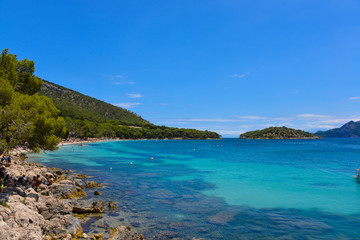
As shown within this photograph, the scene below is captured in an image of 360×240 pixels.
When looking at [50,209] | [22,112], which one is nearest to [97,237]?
[50,209]

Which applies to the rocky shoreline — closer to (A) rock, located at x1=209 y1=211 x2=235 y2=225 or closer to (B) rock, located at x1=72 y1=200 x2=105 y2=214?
(B) rock, located at x1=72 y1=200 x2=105 y2=214

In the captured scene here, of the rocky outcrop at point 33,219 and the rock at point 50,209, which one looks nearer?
the rocky outcrop at point 33,219

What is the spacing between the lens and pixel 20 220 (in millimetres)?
12250

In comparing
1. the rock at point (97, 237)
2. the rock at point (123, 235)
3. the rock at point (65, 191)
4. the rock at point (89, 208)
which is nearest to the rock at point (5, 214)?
the rock at point (97, 237)

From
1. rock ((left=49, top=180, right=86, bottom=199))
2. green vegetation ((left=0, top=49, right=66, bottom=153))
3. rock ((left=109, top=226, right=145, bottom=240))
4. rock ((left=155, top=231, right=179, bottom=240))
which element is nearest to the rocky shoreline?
rock ((left=109, top=226, right=145, bottom=240))

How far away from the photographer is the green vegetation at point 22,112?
17.2m

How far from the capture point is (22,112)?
713 inches

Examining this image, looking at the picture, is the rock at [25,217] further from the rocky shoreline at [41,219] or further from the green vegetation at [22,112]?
the green vegetation at [22,112]

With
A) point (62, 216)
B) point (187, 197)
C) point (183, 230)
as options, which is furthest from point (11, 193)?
point (187, 197)

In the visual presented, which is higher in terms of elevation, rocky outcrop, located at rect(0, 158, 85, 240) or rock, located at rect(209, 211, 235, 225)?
rocky outcrop, located at rect(0, 158, 85, 240)

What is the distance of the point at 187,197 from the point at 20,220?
1463 centimetres

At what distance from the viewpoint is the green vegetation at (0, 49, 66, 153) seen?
17219 mm

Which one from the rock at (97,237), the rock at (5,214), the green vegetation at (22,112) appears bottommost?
the rock at (97,237)

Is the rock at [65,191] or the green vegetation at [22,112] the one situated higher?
the green vegetation at [22,112]
